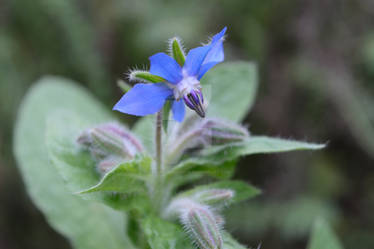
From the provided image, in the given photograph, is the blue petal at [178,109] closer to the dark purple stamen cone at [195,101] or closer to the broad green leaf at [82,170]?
the dark purple stamen cone at [195,101]

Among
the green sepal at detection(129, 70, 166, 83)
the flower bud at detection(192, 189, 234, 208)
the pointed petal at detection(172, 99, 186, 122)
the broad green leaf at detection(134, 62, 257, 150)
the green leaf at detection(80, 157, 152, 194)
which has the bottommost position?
the flower bud at detection(192, 189, 234, 208)

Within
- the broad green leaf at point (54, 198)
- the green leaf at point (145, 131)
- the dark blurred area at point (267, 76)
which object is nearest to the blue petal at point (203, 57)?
the green leaf at point (145, 131)

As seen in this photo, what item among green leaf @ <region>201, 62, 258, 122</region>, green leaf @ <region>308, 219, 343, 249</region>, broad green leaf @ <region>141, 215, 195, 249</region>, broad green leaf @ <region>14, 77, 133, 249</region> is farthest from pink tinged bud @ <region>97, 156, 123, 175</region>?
green leaf @ <region>308, 219, 343, 249</region>

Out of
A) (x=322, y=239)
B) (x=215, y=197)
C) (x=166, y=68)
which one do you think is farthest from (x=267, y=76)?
(x=166, y=68)

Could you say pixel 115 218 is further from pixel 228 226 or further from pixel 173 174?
pixel 228 226

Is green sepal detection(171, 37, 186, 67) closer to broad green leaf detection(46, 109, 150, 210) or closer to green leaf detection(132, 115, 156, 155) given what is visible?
broad green leaf detection(46, 109, 150, 210)

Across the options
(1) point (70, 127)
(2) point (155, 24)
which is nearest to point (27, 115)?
(1) point (70, 127)
